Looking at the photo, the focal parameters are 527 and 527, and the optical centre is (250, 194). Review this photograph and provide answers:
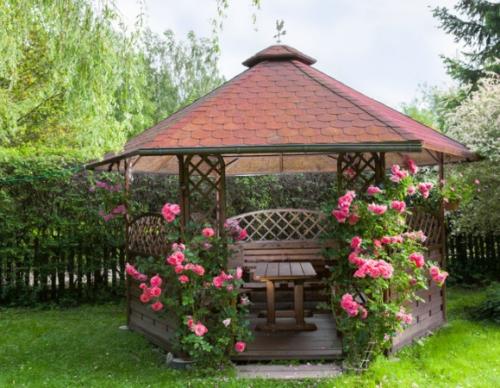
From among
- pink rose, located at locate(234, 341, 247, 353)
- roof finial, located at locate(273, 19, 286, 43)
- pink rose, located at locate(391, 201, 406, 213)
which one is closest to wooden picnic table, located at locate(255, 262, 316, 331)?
pink rose, located at locate(234, 341, 247, 353)

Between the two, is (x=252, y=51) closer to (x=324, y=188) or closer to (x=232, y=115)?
(x=232, y=115)

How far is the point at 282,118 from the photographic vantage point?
573 centimetres

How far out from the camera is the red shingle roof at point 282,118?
5328mm

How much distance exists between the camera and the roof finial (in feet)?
24.2

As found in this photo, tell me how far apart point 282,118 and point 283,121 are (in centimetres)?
7

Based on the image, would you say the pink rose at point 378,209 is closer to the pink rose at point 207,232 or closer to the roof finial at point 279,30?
the pink rose at point 207,232

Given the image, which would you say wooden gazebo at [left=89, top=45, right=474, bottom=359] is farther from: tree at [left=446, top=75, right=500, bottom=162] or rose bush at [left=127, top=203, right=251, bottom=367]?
tree at [left=446, top=75, right=500, bottom=162]

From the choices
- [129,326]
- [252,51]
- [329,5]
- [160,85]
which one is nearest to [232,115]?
[252,51]

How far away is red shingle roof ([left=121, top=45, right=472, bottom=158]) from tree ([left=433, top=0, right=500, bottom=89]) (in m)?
10.9

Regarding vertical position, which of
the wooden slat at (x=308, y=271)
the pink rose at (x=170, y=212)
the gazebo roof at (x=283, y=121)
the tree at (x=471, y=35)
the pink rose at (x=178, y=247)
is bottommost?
the wooden slat at (x=308, y=271)

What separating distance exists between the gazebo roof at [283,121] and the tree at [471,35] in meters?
10.7

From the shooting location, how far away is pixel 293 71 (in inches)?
266

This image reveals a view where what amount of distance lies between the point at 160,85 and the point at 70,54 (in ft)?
79.3

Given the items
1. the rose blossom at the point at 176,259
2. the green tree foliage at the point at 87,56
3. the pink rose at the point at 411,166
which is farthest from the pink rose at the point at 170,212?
the pink rose at the point at 411,166
